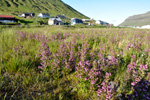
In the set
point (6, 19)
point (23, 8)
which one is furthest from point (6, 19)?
point (23, 8)

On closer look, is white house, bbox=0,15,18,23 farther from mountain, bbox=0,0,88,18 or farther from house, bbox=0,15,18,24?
mountain, bbox=0,0,88,18

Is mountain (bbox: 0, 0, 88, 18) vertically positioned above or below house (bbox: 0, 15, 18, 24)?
above

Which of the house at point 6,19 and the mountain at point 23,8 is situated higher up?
the mountain at point 23,8

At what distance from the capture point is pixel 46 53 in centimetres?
276

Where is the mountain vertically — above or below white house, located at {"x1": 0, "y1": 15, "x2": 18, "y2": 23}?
above

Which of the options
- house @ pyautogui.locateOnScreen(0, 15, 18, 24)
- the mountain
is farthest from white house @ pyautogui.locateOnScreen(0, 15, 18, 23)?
the mountain

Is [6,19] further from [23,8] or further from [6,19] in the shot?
[23,8]

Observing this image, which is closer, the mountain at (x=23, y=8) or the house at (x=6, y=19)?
the house at (x=6, y=19)

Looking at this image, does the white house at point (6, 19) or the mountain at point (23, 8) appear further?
the mountain at point (23, 8)

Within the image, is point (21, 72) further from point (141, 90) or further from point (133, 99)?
point (141, 90)

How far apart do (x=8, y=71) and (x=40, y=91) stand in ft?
4.13

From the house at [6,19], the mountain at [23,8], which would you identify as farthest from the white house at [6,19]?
the mountain at [23,8]

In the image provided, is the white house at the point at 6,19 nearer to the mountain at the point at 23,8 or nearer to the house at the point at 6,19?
the house at the point at 6,19

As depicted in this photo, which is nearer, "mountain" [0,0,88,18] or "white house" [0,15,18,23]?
"white house" [0,15,18,23]
